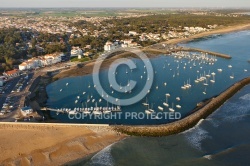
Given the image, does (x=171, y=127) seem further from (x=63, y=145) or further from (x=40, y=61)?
(x=40, y=61)

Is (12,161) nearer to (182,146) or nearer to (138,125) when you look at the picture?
(138,125)

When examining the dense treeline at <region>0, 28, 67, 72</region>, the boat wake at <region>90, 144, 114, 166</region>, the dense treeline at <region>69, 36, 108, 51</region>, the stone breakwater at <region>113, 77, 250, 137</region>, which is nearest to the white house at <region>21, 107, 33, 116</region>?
the stone breakwater at <region>113, 77, 250, 137</region>

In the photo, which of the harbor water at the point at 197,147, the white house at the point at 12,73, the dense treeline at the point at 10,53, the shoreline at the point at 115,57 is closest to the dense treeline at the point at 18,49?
the dense treeline at the point at 10,53

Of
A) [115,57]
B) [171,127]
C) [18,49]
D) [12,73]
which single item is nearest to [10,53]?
[18,49]

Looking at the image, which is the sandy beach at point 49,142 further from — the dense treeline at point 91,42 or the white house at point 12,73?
the dense treeline at point 91,42

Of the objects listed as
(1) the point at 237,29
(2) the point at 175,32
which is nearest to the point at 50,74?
(2) the point at 175,32

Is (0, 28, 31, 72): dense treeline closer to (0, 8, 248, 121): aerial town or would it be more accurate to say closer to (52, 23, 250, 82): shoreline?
(0, 8, 248, 121): aerial town
